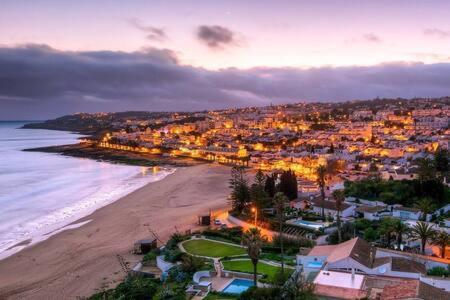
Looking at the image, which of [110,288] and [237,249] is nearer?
[110,288]

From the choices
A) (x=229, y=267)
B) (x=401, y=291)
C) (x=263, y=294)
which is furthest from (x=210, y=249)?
(x=401, y=291)

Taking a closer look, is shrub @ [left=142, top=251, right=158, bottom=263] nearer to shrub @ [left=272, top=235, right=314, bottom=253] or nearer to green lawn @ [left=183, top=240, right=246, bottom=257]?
green lawn @ [left=183, top=240, right=246, bottom=257]

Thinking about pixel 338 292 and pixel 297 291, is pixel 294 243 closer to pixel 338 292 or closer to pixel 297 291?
pixel 338 292

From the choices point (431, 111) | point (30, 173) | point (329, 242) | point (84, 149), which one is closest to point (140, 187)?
point (30, 173)

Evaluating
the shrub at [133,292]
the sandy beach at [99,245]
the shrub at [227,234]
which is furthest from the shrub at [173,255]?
Answer: the shrub at [227,234]

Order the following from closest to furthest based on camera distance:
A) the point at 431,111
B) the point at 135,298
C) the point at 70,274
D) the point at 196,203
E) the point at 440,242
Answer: the point at 135,298, the point at 440,242, the point at 70,274, the point at 196,203, the point at 431,111

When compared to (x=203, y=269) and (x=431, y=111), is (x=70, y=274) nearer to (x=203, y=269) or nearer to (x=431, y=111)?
(x=203, y=269)

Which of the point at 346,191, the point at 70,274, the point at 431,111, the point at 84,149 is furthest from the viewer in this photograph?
the point at 431,111
